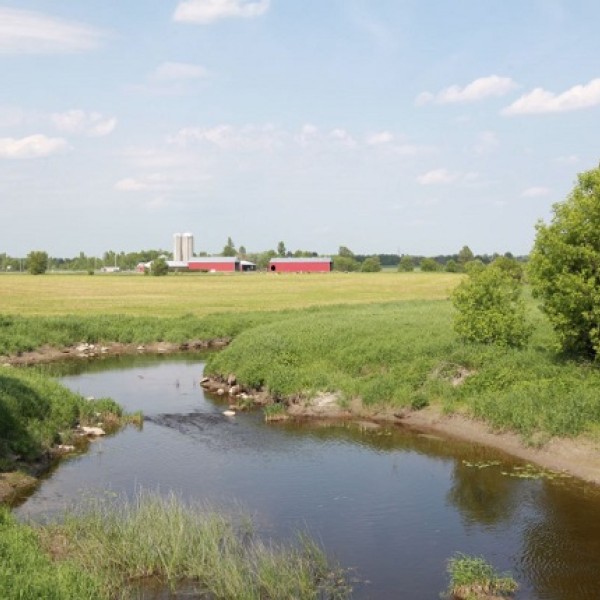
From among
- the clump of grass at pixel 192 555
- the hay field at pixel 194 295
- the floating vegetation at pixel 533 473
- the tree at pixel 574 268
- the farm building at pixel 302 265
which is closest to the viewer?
the clump of grass at pixel 192 555

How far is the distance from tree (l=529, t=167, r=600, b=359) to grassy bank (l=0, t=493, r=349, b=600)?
56.1ft

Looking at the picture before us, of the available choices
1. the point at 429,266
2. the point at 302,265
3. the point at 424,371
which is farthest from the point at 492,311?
the point at 302,265

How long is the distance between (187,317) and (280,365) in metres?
31.8

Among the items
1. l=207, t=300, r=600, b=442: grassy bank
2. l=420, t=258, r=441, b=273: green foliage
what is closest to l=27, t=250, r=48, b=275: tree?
l=420, t=258, r=441, b=273: green foliage

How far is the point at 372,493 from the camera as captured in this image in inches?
922

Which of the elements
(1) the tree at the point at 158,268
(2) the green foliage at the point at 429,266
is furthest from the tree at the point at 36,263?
(2) the green foliage at the point at 429,266

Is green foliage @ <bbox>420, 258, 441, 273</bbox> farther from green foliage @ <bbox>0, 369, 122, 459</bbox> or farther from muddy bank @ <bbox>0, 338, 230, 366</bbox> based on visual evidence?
green foliage @ <bbox>0, 369, 122, 459</bbox>

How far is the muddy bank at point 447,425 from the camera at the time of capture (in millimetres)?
25344

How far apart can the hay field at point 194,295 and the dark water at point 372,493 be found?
3793cm

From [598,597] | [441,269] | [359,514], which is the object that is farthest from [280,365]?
[441,269]

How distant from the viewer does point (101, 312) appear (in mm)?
74812

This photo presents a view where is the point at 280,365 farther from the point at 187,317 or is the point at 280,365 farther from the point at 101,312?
the point at 101,312

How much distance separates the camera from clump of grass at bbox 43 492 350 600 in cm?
1600

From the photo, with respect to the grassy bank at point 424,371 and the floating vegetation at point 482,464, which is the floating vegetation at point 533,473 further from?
the grassy bank at point 424,371
